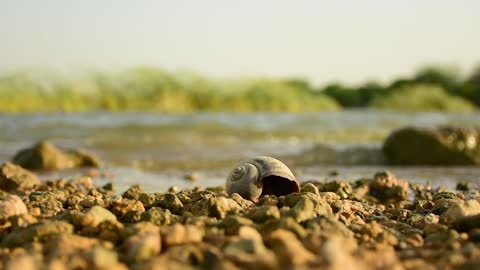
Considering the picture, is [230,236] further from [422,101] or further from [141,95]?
[422,101]

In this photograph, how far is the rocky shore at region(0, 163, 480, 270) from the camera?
85.9 inches

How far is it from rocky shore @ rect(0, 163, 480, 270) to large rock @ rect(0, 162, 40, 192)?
2190 mm

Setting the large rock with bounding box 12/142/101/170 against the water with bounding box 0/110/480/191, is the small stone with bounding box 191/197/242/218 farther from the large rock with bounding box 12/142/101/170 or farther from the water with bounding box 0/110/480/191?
the large rock with bounding box 12/142/101/170

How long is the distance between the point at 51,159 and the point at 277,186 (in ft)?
18.0

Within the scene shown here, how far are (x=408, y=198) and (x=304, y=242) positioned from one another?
332cm

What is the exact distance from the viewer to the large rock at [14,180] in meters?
5.93

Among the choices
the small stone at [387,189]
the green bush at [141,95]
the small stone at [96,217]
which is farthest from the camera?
the green bush at [141,95]

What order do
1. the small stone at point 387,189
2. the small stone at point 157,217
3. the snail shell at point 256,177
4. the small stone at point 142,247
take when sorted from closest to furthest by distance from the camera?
the small stone at point 142,247 < the small stone at point 157,217 < the snail shell at point 256,177 < the small stone at point 387,189

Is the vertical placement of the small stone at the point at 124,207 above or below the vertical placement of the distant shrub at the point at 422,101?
above

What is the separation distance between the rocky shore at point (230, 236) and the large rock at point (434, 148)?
20.3ft

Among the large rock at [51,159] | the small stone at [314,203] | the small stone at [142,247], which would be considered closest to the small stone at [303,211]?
the small stone at [314,203]

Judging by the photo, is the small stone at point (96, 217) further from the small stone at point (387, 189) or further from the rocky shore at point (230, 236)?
the small stone at point (387, 189)

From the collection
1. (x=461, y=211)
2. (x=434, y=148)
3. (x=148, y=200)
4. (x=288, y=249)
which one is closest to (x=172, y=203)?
(x=148, y=200)

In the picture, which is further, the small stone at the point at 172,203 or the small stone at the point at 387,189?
the small stone at the point at 387,189
